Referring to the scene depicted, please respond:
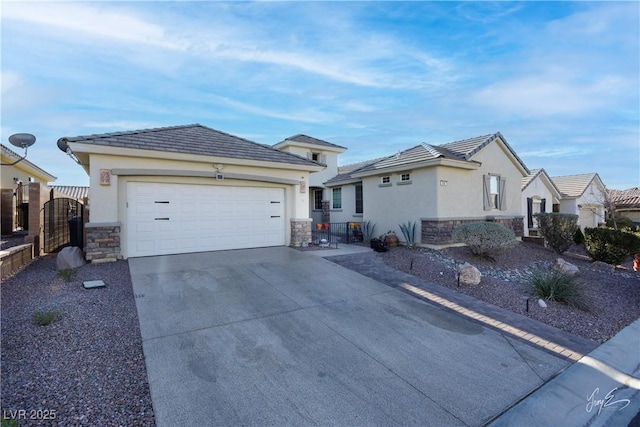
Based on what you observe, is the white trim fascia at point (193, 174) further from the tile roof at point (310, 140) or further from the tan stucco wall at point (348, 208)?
the tile roof at point (310, 140)

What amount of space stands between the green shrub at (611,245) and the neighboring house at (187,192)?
11.2m

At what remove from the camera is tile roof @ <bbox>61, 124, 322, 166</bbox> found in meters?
8.22

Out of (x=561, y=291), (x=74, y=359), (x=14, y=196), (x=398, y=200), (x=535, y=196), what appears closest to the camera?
(x=74, y=359)

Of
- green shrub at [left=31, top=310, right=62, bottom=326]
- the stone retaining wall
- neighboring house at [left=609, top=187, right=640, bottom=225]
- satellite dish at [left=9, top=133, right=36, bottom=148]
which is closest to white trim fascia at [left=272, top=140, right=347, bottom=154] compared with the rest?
the stone retaining wall

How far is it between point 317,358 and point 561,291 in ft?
19.3

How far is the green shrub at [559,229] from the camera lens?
42.5ft

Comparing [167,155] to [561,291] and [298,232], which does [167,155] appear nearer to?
[298,232]

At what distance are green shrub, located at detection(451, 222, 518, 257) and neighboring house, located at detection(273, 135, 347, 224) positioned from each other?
1004 centimetres

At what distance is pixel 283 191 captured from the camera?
11.1 m

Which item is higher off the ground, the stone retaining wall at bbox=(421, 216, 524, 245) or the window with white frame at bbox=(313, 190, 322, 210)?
the window with white frame at bbox=(313, 190, 322, 210)

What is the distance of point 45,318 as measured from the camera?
13.5 ft

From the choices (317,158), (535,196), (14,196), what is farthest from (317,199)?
(14,196)

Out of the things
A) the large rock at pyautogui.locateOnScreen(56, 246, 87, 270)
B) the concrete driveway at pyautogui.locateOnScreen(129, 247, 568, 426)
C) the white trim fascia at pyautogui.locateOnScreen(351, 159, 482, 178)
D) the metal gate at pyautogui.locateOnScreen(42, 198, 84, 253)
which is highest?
the white trim fascia at pyautogui.locateOnScreen(351, 159, 482, 178)

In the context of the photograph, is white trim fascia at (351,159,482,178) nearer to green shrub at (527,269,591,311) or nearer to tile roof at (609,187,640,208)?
green shrub at (527,269,591,311)
